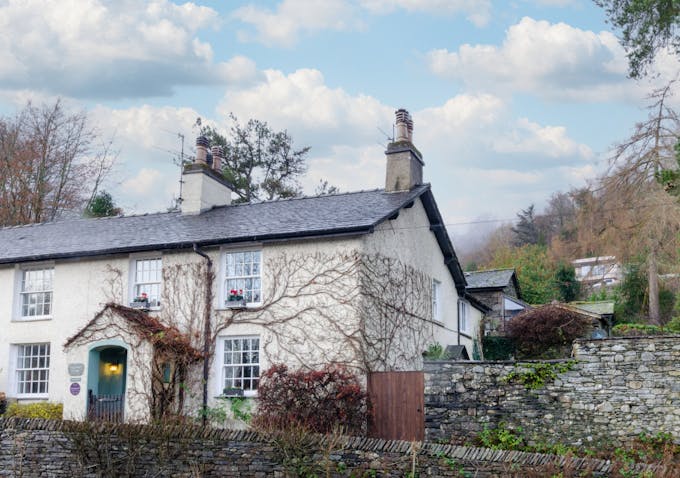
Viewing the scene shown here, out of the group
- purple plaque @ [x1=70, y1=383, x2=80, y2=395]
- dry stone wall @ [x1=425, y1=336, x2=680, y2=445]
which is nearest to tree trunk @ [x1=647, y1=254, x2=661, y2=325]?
dry stone wall @ [x1=425, y1=336, x2=680, y2=445]

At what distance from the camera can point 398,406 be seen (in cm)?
1803

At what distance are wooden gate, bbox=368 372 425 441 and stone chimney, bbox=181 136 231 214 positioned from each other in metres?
9.27

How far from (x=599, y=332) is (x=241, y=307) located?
1747 cm

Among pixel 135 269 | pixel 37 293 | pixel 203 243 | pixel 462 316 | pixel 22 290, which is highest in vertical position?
pixel 203 243

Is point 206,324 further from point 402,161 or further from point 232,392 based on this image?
point 402,161

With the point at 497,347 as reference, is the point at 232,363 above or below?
below

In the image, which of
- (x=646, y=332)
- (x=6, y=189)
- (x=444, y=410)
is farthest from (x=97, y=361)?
(x=6, y=189)

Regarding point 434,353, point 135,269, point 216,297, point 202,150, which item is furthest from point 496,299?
point 135,269

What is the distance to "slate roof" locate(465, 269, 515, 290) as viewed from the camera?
113 feet

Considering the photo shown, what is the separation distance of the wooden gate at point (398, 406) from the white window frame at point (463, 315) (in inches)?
380

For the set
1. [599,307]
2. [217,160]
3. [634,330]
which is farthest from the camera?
[599,307]

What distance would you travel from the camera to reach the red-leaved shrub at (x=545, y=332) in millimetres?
30438

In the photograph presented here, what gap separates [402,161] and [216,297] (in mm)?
6795

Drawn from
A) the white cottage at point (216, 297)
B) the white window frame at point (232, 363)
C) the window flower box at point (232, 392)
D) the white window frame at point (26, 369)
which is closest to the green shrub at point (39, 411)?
the white cottage at point (216, 297)
